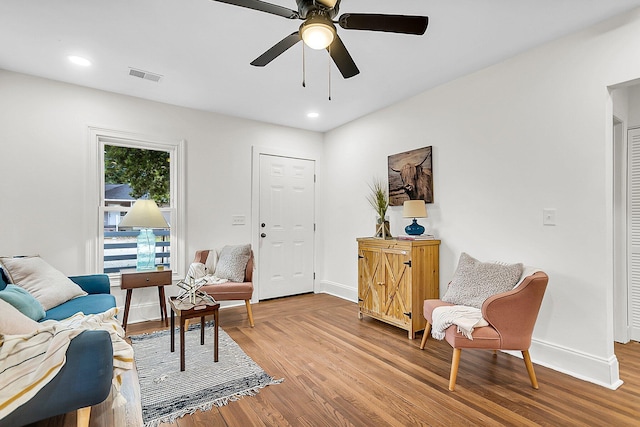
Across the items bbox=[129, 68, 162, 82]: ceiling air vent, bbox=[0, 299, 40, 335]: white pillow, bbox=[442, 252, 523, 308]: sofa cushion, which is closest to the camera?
bbox=[0, 299, 40, 335]: white pillow

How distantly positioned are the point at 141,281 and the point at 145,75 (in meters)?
2.05

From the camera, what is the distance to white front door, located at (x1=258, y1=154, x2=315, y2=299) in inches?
183

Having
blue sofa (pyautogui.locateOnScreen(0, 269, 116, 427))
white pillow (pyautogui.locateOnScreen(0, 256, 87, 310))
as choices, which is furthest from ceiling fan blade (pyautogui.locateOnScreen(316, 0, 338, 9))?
white pillow (pyautogui.locateOnScreen(0, 256, 87, 310))

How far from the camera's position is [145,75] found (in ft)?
10.4

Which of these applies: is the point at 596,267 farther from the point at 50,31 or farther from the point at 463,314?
the point at 50,31

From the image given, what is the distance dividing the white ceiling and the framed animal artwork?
70cm

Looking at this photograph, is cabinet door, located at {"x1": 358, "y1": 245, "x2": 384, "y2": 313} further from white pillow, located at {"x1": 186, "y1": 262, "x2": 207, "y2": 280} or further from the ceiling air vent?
the ceiling air vent

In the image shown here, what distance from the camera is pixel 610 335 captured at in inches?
92.0

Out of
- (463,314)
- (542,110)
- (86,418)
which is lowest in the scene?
(86,418)

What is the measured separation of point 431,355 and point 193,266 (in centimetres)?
267

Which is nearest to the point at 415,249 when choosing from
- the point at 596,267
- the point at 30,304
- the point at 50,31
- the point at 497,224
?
the point at 497,224

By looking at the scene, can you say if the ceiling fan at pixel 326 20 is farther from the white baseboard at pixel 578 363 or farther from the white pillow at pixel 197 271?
the white pillow at pixel 197 271

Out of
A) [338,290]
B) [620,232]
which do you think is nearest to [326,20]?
[620,232]

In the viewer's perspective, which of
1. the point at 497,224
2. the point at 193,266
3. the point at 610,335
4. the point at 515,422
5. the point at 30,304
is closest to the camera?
the point at 515,422
